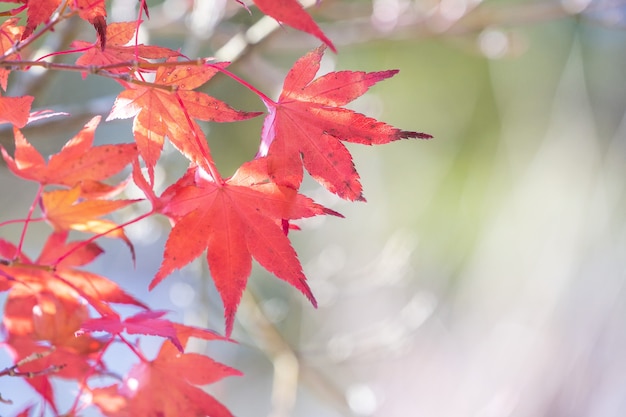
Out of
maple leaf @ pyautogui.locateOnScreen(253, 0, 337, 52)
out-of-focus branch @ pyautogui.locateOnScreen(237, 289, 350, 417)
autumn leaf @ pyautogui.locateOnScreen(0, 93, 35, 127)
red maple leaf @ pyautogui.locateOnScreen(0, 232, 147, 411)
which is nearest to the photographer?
maple leaf @ pyautogui.locateOnScreen(253, 0, 337, 52)

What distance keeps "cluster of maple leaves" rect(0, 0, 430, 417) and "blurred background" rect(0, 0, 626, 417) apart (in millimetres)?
306

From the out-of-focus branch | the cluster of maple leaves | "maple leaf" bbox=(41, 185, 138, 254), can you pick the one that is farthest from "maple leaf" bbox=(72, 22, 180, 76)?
the out-of-focus branch

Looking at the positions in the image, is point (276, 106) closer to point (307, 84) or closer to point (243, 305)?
point (307, 84)

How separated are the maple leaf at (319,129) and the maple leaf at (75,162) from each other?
13 cm

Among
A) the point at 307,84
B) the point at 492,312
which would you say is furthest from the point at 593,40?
the point at 307,84

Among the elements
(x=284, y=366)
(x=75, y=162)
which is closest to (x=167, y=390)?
(x=75, y=162)

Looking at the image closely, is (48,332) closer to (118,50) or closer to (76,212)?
(76,212)

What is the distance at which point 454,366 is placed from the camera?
253 centimetres

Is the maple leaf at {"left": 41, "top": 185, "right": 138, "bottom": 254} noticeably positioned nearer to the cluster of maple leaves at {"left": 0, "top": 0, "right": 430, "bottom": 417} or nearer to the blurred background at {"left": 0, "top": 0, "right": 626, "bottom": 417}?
the cluster of maple leaves at {"left": 0, "top": 0, "right": 430, "bottom": 417}

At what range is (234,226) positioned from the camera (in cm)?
50

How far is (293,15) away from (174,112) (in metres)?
0.17

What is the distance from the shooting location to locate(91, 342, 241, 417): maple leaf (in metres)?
0.54

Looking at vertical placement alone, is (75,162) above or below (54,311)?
above

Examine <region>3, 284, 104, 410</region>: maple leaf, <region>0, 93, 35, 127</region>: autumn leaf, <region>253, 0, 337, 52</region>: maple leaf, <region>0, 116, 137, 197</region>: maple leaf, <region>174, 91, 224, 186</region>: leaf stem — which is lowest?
<region>3, 284, 104, 410</region>: maple leaf
